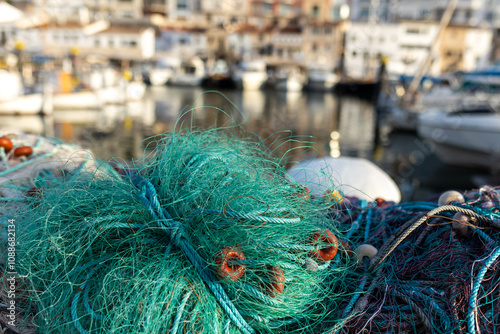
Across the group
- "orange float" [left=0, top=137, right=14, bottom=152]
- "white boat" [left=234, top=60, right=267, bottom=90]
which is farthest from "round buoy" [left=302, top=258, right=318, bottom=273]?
"white boat" [left=234, top=60, right=267, bottom=90]

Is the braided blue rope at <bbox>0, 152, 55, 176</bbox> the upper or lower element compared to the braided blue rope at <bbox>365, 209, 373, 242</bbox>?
upper

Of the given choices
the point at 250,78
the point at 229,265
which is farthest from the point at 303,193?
the point at 250,78

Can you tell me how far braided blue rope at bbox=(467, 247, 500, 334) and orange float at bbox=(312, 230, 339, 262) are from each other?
70 cm

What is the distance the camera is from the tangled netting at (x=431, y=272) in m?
2.09

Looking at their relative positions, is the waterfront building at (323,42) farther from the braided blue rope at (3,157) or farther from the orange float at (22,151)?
the braided blue rope at (3,157)

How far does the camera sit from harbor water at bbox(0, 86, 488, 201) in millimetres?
12056

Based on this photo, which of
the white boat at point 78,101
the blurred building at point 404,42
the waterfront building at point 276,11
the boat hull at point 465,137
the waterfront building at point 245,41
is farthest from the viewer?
the waterfront building at point 276,11

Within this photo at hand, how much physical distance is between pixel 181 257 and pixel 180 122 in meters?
13.0

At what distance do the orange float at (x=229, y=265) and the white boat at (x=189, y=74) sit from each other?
146ft

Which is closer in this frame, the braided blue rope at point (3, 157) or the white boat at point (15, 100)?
the braided blue rope at point (3, 157)

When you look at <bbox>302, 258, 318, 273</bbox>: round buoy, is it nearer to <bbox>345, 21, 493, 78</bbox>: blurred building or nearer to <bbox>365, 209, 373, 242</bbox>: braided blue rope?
<bbox>365, 209, 373, 242</bbox>: braided blue rope

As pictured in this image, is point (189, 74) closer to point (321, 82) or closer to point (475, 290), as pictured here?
point (321, 82)

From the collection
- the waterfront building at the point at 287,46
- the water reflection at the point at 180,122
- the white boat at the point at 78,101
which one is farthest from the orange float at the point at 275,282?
the waterfront building at the point at 287,46

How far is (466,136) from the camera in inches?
469
